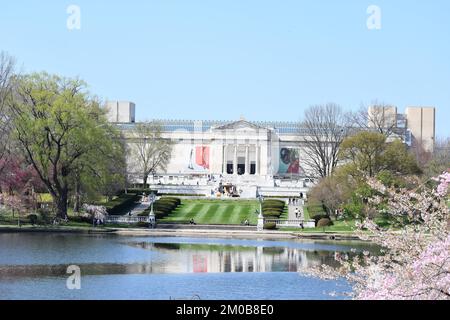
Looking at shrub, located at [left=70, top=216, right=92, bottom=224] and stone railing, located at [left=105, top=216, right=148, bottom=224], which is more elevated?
shrub, located at [left=70, top=216, right=92, bottom=224]

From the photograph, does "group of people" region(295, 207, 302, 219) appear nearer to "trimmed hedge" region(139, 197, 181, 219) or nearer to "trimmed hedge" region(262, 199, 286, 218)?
"trimmed hedge" region(262, 199, 286, 218)

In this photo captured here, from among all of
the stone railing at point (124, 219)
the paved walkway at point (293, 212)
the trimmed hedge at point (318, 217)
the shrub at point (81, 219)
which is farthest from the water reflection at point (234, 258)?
the paved walkway at point (293, 212)

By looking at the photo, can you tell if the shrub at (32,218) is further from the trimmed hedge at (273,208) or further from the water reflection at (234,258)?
the trimmed hedge at (273,208)

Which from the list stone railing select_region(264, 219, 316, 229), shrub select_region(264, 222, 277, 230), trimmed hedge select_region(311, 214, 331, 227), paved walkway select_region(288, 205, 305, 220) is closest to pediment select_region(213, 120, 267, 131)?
paved walkway select_region(288, 205, 305, 220)

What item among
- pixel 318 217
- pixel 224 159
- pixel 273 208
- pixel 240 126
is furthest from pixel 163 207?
pixel 224 159

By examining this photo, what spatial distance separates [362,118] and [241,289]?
7332 cm

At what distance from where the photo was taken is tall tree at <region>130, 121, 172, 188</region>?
321ft

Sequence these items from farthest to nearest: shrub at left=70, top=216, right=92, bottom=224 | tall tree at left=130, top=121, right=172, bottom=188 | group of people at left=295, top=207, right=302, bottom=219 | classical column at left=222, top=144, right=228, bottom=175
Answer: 1. classical column at left=222, top=144, right=228, bottom=175
2. tall tree at left=130, top=121, right=172, bottom=188
3. group of people at left=295, top=207, right=302, bottom=219
4. shrub at left=70, top=216, right=92, bottom=224

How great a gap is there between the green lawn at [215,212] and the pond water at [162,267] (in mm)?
14651

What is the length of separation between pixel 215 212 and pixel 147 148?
1071 inches

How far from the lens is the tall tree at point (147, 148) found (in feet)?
321

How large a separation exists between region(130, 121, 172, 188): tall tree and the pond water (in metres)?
45.9
